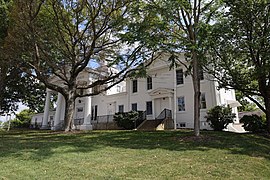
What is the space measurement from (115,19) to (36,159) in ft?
35.3

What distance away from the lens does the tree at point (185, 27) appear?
35.4ft

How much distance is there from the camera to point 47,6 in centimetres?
1487

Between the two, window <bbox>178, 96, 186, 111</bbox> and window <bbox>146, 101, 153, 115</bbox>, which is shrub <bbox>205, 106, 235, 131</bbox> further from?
window <bbox>146, 101, 153, 115</bbox>

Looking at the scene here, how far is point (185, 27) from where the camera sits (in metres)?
13.0

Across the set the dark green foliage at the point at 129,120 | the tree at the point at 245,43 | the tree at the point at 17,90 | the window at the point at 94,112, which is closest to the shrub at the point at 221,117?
the tree at the point at 245,43

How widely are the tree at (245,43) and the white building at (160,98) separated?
3.48m

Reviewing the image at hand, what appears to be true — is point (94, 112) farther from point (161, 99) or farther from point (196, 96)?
point (196, 96)

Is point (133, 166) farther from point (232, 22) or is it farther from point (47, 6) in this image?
point (47, 6)

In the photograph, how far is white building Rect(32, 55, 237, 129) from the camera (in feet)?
62.5

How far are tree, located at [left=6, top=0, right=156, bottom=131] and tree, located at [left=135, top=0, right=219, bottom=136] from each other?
1.93 metres

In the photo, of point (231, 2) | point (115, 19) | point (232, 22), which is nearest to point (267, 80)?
point (232, 22)

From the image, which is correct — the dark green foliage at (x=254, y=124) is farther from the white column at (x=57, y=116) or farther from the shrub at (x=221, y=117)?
the white column at (x=57, y=116)

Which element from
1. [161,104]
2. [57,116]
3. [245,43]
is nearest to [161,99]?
[161,104]

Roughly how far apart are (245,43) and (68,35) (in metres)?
11.7
